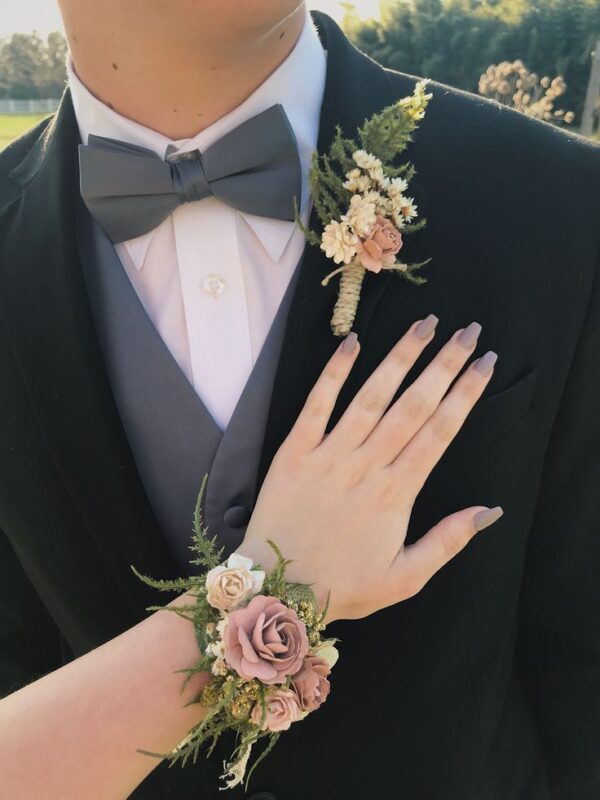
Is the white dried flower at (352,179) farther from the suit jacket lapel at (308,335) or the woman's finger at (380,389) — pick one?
the woman's finger at (380,389)

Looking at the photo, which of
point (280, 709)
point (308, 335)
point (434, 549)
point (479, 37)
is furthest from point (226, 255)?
point (479, 37)

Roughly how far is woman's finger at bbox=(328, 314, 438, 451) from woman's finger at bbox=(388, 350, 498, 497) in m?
0.06

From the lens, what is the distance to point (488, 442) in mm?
1021

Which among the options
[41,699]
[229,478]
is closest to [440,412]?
[229,478]

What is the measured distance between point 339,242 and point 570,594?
68 centimetres

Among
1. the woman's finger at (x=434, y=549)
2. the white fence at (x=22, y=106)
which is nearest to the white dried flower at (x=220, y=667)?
the woman's finger at (x=434, y=549)

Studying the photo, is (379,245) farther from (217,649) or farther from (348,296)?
(217,649)

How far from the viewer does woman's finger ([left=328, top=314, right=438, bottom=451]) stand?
94 cm

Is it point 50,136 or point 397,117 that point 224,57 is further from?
point 50,136

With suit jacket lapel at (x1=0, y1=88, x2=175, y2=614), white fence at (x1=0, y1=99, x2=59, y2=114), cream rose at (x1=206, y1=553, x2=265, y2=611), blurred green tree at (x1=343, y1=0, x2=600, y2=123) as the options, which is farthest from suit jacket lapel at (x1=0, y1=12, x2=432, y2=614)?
white fence at (x1=0, y1=99, x2=59, y2=114)

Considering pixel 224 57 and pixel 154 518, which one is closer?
pixel 224 57

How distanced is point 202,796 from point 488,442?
73 cm

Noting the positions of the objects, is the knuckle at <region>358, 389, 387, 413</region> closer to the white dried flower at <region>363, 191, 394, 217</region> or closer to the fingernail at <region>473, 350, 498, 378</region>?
the fingernail at <region>473, 350, 498, 378</region>

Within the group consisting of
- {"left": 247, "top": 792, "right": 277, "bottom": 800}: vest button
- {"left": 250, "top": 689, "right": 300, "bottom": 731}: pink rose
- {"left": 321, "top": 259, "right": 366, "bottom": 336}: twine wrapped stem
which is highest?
{"left": 321, "top": 259, "right": 366, "bottom": 336}: twine wrapped stem
